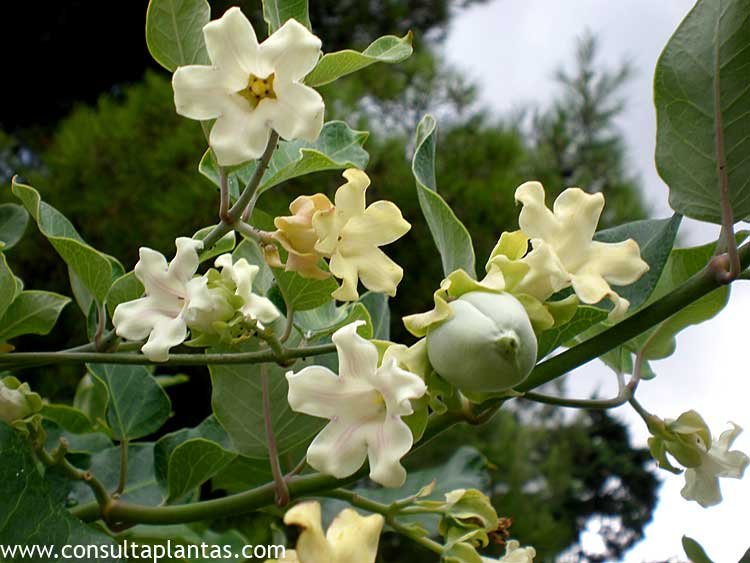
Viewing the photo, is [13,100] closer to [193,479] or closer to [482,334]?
[193,479]

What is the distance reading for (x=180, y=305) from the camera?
0.35 metres

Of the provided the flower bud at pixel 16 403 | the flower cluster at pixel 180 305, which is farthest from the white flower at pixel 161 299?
the flower bud at pixel 16 403

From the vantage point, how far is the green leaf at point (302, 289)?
396mm

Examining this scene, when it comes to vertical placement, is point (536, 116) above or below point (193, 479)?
above

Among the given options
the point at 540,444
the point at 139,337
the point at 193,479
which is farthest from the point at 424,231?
the point at 139,337

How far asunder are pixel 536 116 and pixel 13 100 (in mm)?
2173

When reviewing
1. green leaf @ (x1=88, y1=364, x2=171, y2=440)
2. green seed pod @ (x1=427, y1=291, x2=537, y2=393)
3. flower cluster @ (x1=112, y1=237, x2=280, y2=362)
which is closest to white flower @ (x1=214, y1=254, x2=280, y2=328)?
flower cluster @ (x1=112, y1=237, x2=280, y2=362)

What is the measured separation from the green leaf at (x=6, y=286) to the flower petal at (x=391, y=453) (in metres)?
0.22

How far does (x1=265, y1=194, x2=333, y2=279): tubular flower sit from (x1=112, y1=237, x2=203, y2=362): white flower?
0.04 m

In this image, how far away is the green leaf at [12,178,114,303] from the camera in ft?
1.32

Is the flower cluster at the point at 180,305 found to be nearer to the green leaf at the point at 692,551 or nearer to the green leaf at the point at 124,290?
the green leaf at the point at 124,290

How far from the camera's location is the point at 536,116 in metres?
3.46

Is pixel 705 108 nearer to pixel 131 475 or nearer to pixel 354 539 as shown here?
pixel 354 539

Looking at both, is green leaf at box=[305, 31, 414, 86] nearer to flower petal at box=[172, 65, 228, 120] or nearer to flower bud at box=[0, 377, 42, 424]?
flower petal at box=[172, 65, 228, 120]
